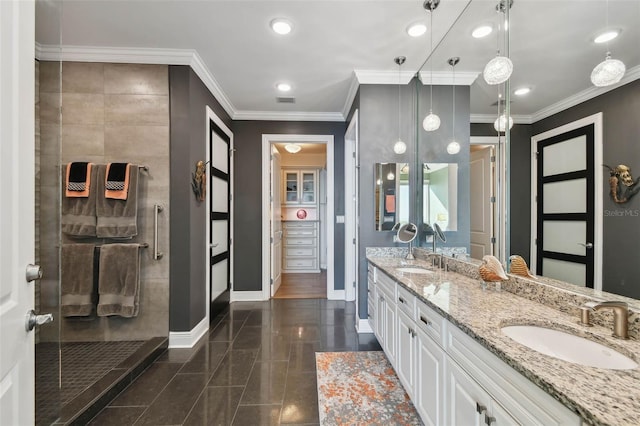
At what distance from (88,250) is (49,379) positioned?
1666 mm

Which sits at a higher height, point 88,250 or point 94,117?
point 94,117

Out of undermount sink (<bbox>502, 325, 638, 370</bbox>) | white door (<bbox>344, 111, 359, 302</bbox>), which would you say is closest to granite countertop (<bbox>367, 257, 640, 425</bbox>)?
undermount sink (<bbox>502, 325, 638, 370</bbox>)

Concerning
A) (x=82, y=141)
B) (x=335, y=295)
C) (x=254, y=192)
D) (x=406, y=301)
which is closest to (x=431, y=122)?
(x=406, y=301)

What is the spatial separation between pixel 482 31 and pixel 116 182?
3195mm

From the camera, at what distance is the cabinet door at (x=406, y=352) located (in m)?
1.66

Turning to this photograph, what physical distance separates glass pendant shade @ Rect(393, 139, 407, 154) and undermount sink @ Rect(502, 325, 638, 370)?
6.98 feet

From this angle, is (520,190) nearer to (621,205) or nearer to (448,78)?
(621,205)

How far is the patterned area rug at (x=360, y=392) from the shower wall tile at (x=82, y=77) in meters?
3.30

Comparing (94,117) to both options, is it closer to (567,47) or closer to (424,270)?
(424,270)

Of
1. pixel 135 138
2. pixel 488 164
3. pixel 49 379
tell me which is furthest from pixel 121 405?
pixel 488 164

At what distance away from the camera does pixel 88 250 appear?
2418mm

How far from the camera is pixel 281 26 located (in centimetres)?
219

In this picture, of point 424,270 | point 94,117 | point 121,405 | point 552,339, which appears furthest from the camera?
point 94,117

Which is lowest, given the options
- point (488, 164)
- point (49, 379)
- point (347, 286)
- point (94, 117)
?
point (347, 286)
